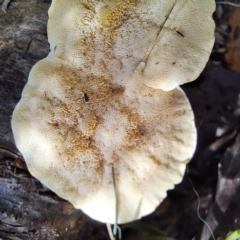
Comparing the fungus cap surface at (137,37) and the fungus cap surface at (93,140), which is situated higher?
the fungus cap surface at (137,37)

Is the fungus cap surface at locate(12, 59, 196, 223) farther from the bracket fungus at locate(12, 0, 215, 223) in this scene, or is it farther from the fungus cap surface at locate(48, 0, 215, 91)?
the fungus cap surface at locate(48, 0, 215, 91)

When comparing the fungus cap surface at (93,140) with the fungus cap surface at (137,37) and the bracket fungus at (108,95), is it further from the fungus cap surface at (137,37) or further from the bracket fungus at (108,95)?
the fungus cap surface at (137,37)

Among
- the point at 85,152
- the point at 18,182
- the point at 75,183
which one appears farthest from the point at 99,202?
the point at 18,182

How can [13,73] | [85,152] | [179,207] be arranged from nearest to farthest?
[85,152] → [13,73] → [179,207]

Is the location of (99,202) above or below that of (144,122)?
below

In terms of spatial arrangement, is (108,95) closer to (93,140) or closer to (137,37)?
(93,140)

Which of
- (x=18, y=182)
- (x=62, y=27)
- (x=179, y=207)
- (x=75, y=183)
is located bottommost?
(x=179, y=207)

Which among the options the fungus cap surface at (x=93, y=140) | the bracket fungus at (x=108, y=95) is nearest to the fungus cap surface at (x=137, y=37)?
the bracket fungus at (x=108, y=95)

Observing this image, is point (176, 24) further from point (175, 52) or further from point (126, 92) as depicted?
point (126, 92)
